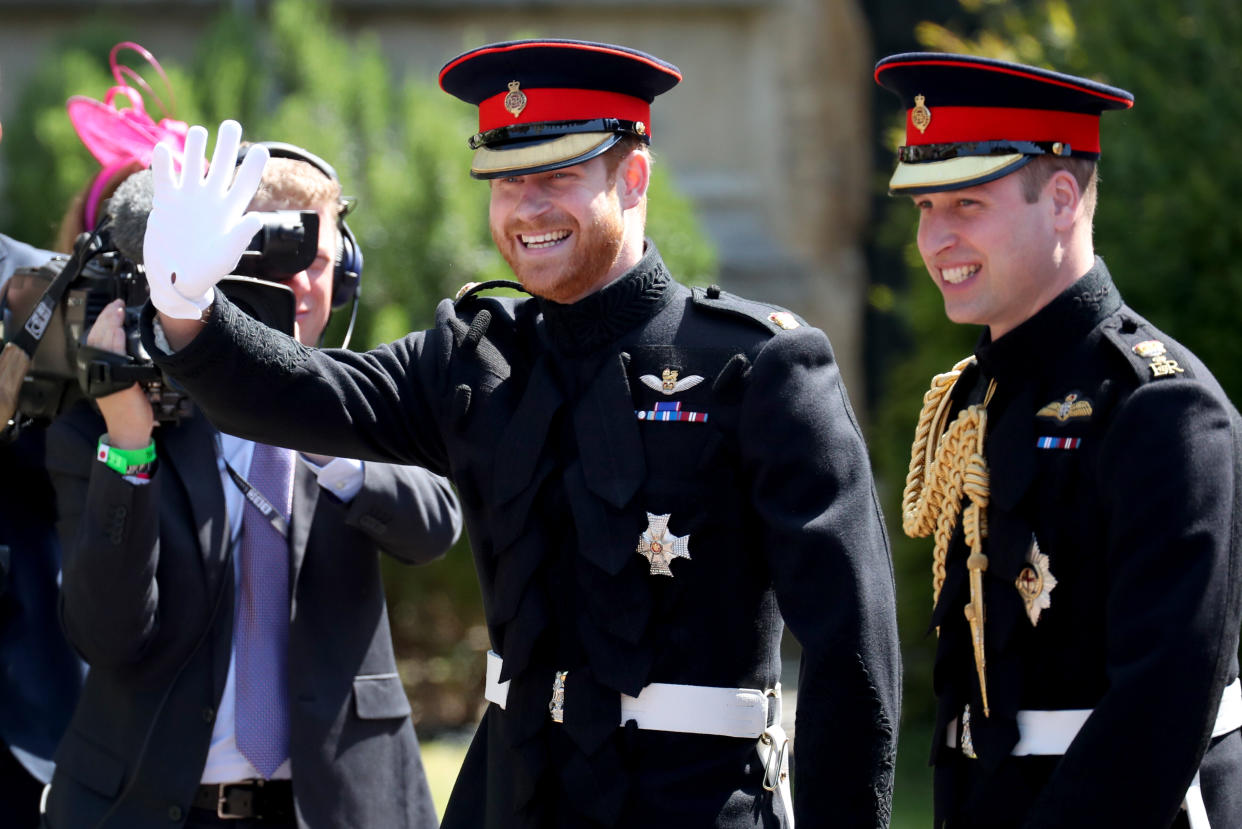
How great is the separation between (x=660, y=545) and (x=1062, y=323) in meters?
0.75

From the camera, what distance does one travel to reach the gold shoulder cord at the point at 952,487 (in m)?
2.84

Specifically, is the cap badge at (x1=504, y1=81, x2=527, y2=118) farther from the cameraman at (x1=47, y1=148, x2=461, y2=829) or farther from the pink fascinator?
the pink fascinator

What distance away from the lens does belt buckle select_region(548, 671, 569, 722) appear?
2779 mm

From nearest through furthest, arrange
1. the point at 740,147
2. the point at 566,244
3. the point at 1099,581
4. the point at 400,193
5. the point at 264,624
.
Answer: the point at 1099,581 → the point at 566,244 → the point at 264,624 → the point at 400,193 → the point at 740,147

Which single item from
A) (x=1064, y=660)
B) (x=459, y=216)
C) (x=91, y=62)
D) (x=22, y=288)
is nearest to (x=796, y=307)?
(x=459, y=216)

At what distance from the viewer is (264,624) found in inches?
134

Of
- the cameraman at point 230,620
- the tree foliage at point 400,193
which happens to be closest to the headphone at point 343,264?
the cameraman at point 230,620

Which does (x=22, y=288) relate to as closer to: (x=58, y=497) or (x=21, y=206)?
(x=58, y=497)

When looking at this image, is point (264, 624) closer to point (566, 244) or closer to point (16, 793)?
point (16, 793)

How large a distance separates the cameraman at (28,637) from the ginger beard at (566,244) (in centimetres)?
140

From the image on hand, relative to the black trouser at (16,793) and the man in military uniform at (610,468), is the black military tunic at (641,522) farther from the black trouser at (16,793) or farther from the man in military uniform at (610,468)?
the black trouser at (16,793)

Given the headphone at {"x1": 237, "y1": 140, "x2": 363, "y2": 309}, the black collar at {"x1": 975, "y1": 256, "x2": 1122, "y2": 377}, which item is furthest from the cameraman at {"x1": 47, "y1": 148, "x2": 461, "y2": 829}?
the black collar at {"x1": 975, "y1": 256, "x2": 1122, "y2": 377}

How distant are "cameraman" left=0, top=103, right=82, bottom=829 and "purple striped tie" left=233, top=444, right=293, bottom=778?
61cm

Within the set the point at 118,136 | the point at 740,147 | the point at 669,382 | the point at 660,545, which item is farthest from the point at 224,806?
the point at 740,147
